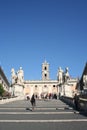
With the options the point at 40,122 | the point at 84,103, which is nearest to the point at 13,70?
the point at 84,103

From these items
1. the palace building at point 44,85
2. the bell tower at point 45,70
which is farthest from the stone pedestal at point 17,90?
the bell tower at point 45,70

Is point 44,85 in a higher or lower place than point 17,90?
higher

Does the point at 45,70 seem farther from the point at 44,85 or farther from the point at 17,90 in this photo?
the point at 17,90

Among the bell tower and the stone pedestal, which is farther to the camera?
the bell tower

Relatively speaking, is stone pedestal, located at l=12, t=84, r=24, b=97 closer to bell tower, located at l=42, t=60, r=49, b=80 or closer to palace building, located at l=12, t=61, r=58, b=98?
palace building, located at l=12, t=61, r=58, b=98

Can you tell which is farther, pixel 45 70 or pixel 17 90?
pixel 45 70

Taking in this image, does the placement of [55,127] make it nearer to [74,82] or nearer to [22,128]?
[22,128]

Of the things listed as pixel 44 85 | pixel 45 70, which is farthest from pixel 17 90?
pixel 44 85

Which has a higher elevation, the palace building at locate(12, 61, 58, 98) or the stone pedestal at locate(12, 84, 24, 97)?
the palace building at locate(12, 61, 58, 98)

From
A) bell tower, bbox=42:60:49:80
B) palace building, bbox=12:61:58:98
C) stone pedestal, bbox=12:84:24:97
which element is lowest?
stone pedestal, bbox=12:84:24:97

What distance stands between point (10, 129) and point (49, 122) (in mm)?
3448

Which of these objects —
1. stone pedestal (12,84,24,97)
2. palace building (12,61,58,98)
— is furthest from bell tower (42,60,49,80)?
stone pedestal (12,84,24,97)

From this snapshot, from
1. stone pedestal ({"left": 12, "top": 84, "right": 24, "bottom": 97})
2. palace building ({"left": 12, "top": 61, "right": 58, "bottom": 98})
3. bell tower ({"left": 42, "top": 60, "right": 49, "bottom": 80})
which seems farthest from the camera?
palace building ({"left": 12, "top": 61, "right": 58, "bottom": 98})

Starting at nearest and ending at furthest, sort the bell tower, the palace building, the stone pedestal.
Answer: the stone pedestal
the bell tower
the palace building
